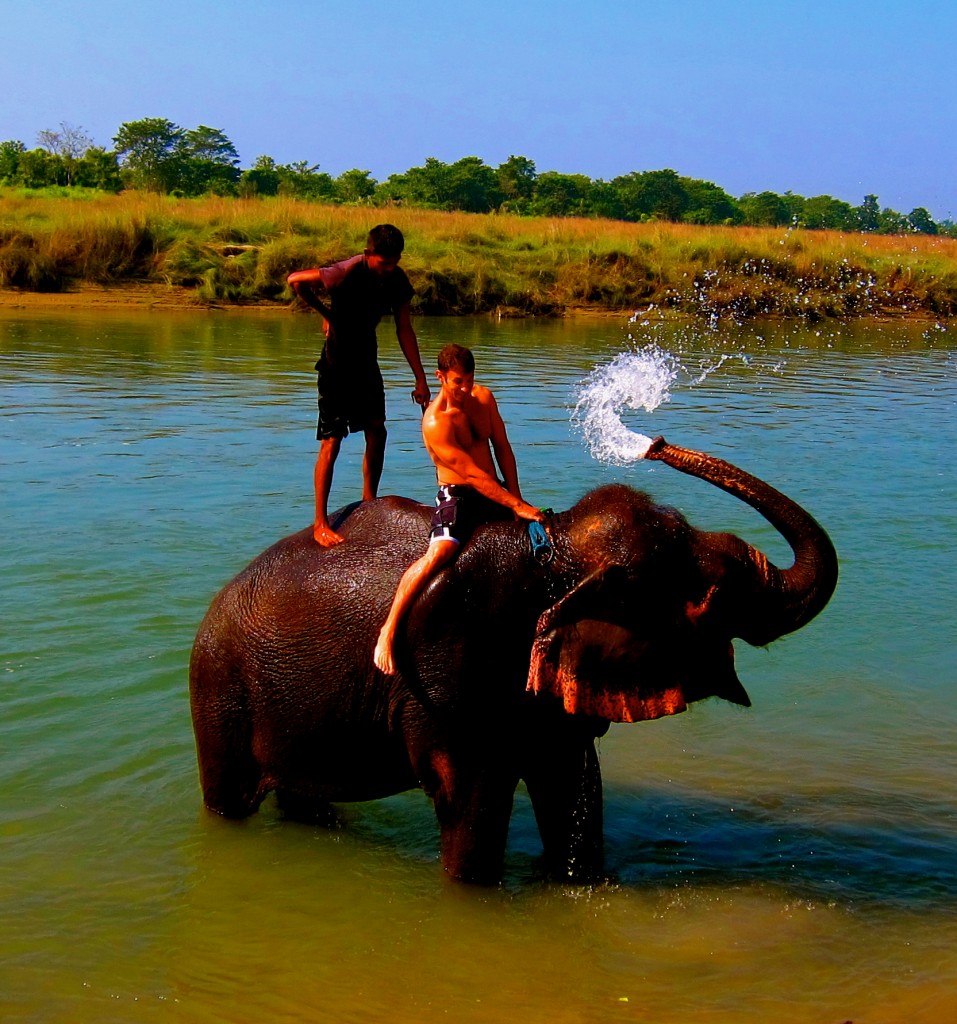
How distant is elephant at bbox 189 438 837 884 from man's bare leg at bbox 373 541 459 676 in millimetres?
44

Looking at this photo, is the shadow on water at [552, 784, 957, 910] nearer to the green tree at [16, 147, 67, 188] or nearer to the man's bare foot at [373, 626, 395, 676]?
the man's bare foot at [373, 626, 395, 676]

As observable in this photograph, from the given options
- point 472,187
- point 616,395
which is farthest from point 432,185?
point 616,395

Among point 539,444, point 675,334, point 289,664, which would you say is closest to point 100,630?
point 289,664

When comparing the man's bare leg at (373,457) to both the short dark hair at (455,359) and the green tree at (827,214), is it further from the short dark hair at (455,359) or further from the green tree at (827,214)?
the green tree at (827,214)

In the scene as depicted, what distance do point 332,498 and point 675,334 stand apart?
730 inches

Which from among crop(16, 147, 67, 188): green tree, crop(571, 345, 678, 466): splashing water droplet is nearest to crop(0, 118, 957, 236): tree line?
crop(16, 147, 67, 188): green tree

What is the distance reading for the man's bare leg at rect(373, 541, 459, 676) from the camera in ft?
16.1

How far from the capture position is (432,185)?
7862 centimetres

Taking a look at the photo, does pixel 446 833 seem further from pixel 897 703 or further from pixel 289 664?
pixel 897 703

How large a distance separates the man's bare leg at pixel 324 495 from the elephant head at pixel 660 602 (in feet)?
3.29

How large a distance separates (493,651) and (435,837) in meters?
1.47

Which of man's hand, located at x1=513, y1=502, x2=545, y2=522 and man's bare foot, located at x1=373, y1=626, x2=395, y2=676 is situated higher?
man's hand, located at x1=513, y1=502, x2=545, y2=522

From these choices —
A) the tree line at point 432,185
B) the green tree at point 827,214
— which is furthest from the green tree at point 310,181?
the green tree at point 827,214

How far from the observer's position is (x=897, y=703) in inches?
304
